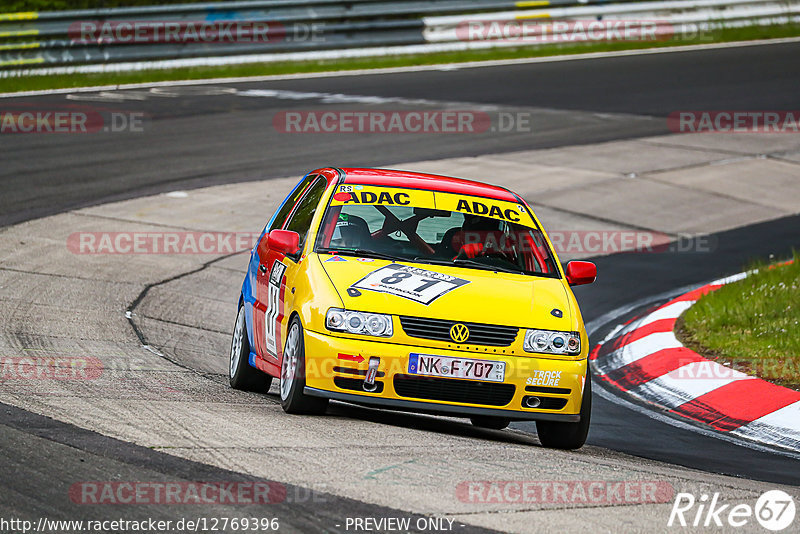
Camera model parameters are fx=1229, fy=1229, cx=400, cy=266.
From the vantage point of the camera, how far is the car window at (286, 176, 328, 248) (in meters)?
8.05

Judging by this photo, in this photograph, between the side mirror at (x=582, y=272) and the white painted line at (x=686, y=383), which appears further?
the white painted line at (x=686, y=383)

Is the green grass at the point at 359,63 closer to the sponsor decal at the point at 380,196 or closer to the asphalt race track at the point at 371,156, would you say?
the asphalt race track at the point at 371,156

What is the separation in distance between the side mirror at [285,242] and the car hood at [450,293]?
0.25 metres

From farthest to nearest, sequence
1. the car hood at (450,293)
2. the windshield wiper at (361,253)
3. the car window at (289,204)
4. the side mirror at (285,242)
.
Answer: the car window at (289,204) < the side mirror at (285,242) < the windshield wiper at (361,253) < the car hood at (450,293)

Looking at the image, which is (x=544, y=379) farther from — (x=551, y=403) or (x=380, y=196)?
(x=380, y=196)

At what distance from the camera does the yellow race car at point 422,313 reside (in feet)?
22.3

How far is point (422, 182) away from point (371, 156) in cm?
965

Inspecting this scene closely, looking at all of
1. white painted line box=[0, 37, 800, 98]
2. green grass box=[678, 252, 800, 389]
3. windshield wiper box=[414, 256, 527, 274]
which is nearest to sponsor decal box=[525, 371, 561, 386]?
windshield wiper box=[414, 256, 527, 274]

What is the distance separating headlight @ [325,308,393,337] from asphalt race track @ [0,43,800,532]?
695 millimetres

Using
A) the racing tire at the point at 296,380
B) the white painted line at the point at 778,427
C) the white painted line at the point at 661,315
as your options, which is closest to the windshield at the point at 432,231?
the racing tire at the point at 296,380

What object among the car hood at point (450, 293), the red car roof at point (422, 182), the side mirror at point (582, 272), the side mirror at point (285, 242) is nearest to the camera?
the car hood at point (450, 293)

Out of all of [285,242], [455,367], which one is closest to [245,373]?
[285,242]

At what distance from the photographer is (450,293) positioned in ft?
23.1

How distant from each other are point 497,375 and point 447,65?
66.8 ft
